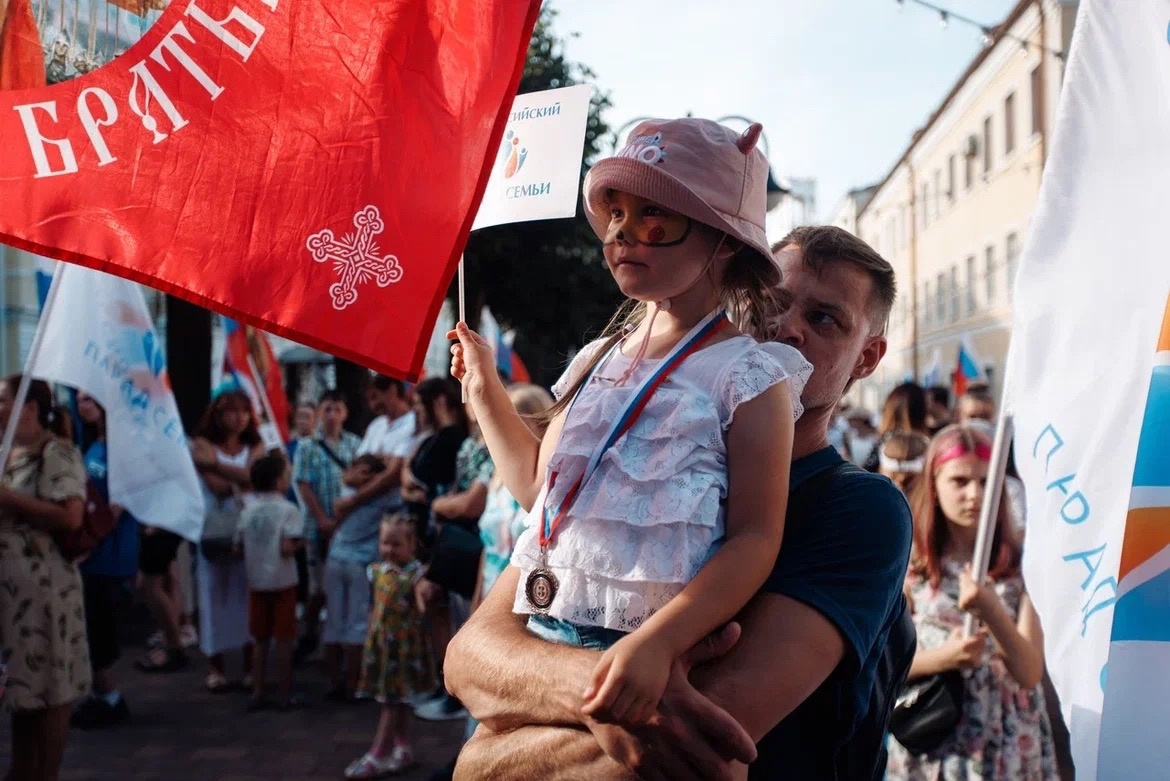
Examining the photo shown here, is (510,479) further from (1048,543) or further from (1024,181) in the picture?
(1024,181)

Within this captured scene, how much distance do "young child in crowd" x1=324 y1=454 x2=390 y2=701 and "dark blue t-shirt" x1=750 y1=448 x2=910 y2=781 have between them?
5822mm

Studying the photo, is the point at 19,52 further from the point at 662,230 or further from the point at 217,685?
the point at 217,685

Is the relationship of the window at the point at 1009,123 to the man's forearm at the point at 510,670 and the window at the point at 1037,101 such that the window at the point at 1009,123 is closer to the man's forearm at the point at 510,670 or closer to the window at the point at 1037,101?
the window at the point at 1037,101

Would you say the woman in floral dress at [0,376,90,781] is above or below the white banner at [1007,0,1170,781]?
below

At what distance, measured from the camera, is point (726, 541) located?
1551 mm

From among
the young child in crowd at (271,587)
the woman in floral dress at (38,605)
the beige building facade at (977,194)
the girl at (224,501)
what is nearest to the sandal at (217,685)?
the girl at (224,501)

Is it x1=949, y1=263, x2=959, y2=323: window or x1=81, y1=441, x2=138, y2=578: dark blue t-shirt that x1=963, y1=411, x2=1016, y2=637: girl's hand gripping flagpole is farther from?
x1=949, y1=263, x2=959, y2=323: window

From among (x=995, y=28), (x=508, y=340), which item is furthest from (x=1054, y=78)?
(x=508, y=340)

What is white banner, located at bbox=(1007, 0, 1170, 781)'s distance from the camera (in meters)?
2.29

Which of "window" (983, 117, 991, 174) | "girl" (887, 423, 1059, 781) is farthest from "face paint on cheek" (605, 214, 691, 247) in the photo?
"window" (983, 117, 991, 174)

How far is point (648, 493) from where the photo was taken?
158 centimetres

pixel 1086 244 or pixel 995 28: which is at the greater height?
pixel 995 28

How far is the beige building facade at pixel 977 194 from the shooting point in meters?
25.7

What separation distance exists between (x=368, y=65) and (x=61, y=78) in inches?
22.9
